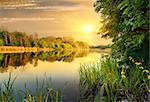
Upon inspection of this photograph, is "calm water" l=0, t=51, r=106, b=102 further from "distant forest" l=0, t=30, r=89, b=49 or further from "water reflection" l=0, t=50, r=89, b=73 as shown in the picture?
"distant forest" l=0, t=30, r=89, b=49

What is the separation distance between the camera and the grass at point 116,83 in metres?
6.16

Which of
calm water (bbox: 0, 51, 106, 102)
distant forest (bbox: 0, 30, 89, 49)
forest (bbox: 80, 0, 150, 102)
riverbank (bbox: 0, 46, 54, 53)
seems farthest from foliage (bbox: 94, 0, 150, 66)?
distant forest (bbox: 0, 30, 89, 49)

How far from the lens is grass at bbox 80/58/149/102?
6.16 meters

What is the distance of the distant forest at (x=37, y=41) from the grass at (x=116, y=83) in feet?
88.6

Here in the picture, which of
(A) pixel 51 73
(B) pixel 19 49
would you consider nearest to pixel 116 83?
(A) pixel 51 73

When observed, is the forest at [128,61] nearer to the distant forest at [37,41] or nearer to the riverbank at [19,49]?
the riverbank at [19,49]

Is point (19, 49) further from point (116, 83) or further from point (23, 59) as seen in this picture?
point (116, 83)

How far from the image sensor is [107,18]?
8273 mm

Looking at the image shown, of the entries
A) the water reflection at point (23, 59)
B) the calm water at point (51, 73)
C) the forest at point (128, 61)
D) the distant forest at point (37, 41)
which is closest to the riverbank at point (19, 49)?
the distant forest at point (37, 41)

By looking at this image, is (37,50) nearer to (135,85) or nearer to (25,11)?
(25,11)

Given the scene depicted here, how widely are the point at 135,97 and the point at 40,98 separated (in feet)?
5.66

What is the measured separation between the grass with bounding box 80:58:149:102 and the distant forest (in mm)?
27010

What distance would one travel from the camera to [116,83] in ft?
21.4

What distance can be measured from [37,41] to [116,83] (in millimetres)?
32520
